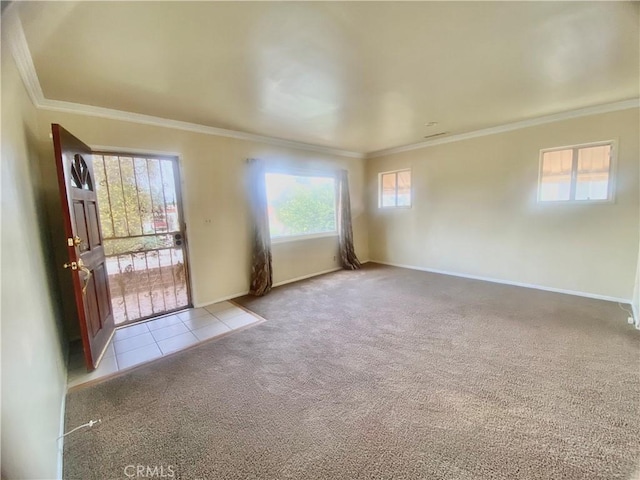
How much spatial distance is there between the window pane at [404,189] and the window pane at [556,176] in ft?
6.86

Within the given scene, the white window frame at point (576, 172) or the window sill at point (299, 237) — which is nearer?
the white window frame at point (576, 172)

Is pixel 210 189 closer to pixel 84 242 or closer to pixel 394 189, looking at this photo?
pixel 84 242

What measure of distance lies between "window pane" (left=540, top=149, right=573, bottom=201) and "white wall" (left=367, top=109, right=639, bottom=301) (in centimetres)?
12

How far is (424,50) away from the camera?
6.59 ft

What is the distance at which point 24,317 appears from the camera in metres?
1.38

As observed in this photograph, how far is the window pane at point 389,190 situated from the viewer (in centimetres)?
575

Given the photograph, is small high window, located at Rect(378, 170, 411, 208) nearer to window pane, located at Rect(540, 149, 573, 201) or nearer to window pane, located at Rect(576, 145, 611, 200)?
window pane, located at Rect(540, 149, 573, 201)

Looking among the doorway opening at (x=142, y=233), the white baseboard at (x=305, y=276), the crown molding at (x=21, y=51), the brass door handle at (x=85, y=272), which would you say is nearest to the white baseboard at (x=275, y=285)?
the white baseboard at (x=305, y=276)

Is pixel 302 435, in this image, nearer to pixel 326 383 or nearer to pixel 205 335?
pixel 326 383

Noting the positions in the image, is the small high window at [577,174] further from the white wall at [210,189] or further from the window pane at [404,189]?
the white wall at [210,189]

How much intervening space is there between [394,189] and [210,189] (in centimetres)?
366

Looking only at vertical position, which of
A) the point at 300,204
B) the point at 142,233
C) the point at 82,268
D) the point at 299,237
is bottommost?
the point at 299,237

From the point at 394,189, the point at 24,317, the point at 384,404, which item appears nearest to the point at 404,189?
the point at 394,189

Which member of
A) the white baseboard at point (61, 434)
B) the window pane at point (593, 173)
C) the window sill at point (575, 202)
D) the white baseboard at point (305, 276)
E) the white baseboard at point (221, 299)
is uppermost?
the window pane at point (593, 173)
